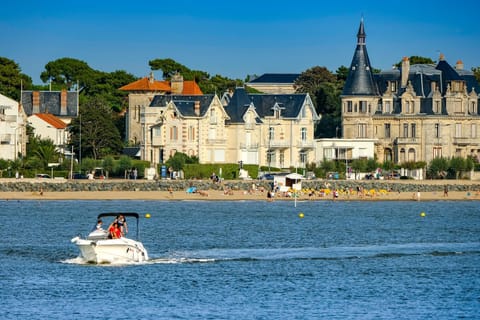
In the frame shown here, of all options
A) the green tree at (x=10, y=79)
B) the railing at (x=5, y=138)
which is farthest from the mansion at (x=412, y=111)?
the green tree at (x=10, y=79)

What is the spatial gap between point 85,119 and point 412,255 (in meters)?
62.8

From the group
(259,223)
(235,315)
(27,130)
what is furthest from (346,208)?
(235,315)

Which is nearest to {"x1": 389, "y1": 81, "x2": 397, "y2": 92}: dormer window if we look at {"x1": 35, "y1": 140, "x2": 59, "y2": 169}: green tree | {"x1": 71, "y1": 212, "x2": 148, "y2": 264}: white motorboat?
{"x1": 35, "y1": 140, "x2": 59, "y2": 169}: green tree

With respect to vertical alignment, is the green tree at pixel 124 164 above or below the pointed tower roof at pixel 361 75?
below

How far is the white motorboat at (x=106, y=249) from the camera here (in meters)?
53.5

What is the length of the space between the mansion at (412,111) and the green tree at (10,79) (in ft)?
121

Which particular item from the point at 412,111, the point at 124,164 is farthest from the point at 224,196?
the point at 412,111

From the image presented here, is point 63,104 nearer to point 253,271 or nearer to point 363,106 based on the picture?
point 363,106

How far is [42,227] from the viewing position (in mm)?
75375

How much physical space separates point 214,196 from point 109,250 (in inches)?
2003

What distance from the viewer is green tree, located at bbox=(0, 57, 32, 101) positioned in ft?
455

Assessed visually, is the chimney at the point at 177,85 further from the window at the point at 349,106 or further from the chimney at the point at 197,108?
the window at the point at 349,106

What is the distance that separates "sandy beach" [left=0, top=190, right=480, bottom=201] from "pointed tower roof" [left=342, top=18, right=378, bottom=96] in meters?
17.1

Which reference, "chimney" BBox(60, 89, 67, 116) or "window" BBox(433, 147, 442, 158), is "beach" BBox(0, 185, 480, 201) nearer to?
"window" BBox(433, 147, 442, 158)
